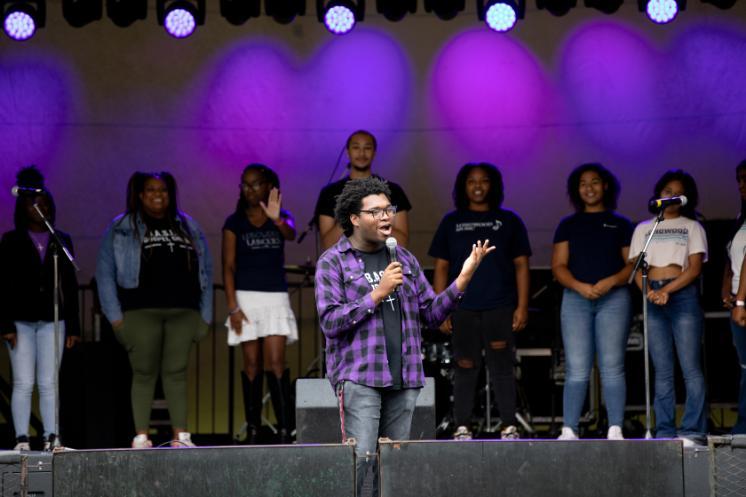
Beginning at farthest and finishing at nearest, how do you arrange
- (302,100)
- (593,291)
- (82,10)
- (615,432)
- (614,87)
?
(302,100)
(614,87)
(82,10)
(593,291)
(615,432)

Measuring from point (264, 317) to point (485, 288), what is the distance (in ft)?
4.49

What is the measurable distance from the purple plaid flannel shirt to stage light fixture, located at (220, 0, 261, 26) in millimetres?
3510

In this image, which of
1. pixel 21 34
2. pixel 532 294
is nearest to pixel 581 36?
pixel 532 294

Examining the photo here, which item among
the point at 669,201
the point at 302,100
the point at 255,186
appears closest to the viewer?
the point at 669,201

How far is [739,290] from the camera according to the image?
617 cm

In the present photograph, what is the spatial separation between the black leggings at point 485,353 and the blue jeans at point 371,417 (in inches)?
81.0

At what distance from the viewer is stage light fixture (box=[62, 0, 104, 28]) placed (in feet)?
23.4

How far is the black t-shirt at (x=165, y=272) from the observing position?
6207 mm

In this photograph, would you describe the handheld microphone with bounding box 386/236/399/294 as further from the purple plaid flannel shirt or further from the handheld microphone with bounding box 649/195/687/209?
the handheld microphone with bounding box 649/195/687/209

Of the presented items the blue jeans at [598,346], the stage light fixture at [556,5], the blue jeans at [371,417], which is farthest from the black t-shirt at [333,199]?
the blue jeans at [371,417]

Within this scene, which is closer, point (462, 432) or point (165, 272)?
point (462, 432)

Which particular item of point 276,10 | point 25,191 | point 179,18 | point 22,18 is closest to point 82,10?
point 22,18

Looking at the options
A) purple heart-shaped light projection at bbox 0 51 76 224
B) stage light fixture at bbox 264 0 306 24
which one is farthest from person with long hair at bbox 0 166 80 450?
purple heart-shaped light projection at bbox 0 51 76 224

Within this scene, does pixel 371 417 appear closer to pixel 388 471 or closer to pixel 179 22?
pixel 388 471
